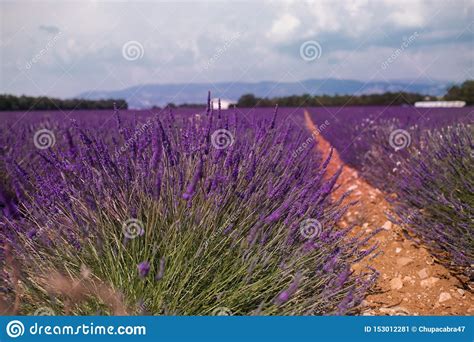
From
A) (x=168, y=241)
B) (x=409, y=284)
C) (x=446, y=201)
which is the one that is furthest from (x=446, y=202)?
(x=168, y=241)

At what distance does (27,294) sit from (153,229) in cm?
54

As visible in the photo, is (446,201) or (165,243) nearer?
(165,243)

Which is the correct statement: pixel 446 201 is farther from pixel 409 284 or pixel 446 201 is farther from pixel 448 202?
pixel 409 284

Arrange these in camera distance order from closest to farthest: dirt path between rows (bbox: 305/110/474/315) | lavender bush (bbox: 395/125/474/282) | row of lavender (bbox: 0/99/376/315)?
row of lavender (bbox: 0/99/376/315) < dirt path between rows (bbox: 305/110/474/315) < lavender bush (bbox: 395/125/474/282)

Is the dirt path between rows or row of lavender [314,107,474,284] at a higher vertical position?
row of lavender [314,107,474,284]

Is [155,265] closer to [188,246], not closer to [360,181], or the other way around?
[188,246]

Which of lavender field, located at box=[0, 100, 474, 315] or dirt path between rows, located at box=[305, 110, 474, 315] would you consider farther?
dirt path between rows, located at box=[305, 110, 474, 315]

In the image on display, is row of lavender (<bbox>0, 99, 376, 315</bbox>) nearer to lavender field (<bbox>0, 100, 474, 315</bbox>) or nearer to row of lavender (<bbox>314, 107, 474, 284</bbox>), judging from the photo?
lavender field (<bbox>0, 100, 474, 315</bbox>)

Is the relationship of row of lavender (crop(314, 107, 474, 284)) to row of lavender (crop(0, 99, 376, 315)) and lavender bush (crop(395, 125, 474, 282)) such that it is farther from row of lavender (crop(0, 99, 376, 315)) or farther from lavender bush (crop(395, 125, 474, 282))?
row of lavender (crop(0, 99, 376, 315))

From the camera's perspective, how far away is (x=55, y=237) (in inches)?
69.7

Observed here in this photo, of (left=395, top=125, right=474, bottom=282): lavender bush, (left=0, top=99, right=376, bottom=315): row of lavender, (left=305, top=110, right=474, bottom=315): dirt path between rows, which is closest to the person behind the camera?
(left=0, top=99, right=376, bottom=315): row of lavender

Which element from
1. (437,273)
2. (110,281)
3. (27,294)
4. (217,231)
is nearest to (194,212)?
(217,231)

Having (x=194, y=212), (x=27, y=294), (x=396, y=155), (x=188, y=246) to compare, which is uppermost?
(x=396, y=155)

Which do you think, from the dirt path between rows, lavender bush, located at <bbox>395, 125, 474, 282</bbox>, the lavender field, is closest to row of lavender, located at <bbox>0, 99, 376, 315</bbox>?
the lavender field
